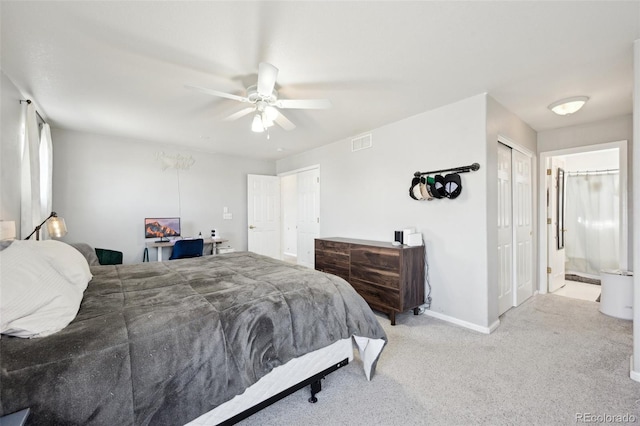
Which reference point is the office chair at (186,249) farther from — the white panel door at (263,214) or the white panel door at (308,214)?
the white panel door at (308,214)

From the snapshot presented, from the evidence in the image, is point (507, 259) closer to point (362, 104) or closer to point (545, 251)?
point (545, 251)

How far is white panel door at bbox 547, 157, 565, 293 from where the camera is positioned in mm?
4168

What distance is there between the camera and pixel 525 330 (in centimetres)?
288

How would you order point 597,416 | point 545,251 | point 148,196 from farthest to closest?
1. point 148,196
2. point 545,251
3. point 597,416

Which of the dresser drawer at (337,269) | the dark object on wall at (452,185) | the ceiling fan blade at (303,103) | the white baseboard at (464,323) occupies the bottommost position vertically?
the white baseboard at (464,323)

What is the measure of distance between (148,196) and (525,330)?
19.1 ft

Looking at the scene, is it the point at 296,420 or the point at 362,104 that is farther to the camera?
the point at 362,104

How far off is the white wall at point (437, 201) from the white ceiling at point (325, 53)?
0.35 meters

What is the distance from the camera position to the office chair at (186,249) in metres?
4.05

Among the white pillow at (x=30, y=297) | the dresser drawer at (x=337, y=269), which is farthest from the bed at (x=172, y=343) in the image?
the dresser drawer at (x=337, y=269)

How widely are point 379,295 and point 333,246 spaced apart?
3.27 ft

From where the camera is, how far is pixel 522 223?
12.3ft

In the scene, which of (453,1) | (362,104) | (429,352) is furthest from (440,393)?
(362,104)

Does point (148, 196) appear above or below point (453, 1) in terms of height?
below
